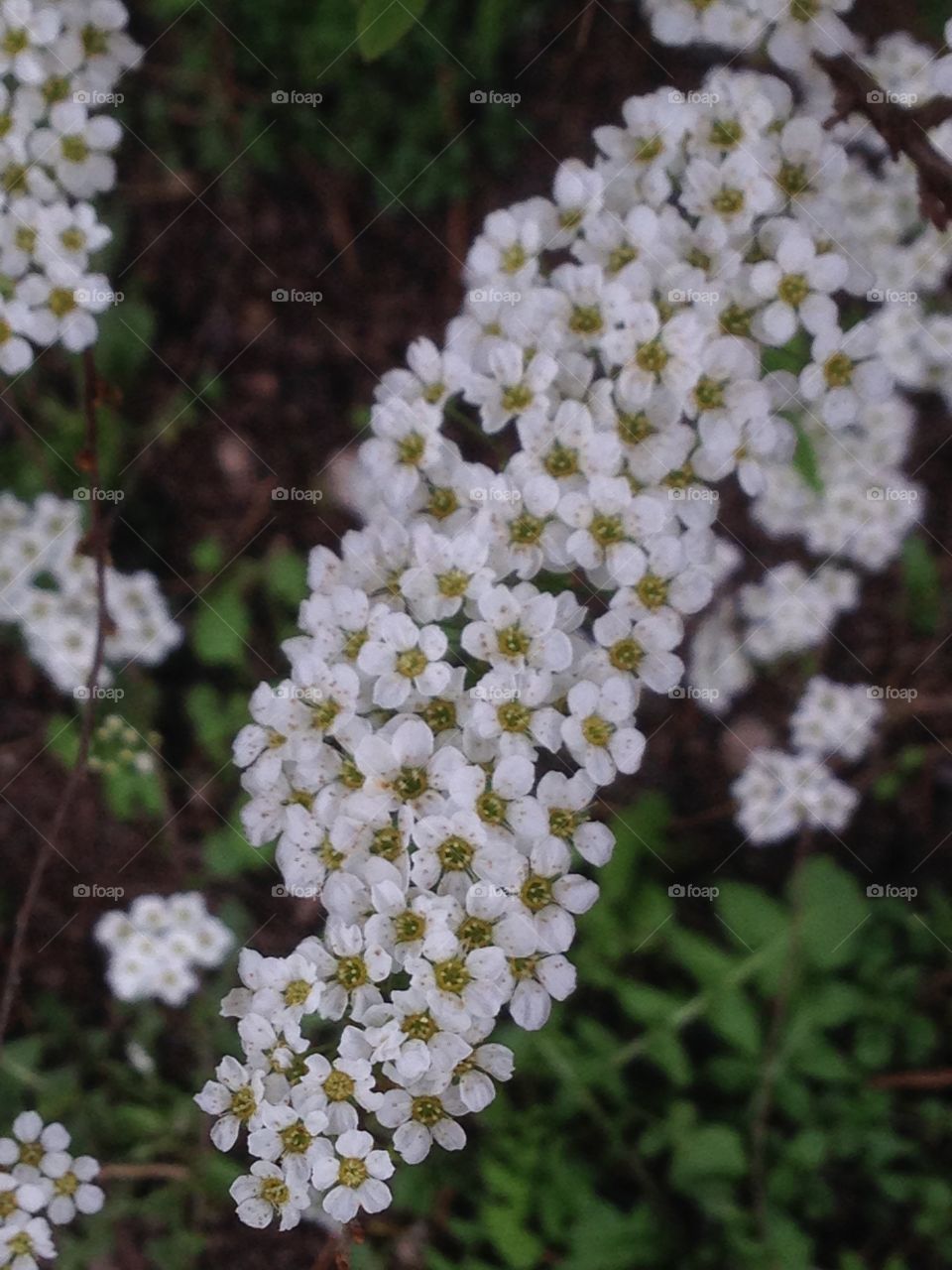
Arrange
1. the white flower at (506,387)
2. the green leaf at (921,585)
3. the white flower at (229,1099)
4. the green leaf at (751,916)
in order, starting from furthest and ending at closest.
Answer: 1. the green leaf at (921,585)
2. the green leaf at (751,916)
3. the white flower at (506,387)
4. the white flower at (229,1099)

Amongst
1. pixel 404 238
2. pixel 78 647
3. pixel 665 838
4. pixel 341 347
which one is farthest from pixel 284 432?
pixel 665 838

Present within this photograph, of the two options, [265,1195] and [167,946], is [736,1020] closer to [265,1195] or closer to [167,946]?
[167,946]

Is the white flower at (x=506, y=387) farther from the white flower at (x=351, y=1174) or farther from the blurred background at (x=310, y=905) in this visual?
the blurred background at (x=310, y=905)

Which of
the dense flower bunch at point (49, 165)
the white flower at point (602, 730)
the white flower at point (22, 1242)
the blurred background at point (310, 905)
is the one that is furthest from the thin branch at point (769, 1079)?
the dense flower bunch at point (49, 165)

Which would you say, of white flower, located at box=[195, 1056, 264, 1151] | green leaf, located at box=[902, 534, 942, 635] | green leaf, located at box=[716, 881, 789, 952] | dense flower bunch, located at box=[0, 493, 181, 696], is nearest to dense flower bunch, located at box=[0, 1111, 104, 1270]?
white flower, located at box=[195, 1056, 264, 1151]

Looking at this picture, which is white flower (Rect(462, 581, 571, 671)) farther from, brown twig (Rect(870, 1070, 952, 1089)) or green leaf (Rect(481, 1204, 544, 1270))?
brown twig (Rect(870, 1070, 952, 1089))
